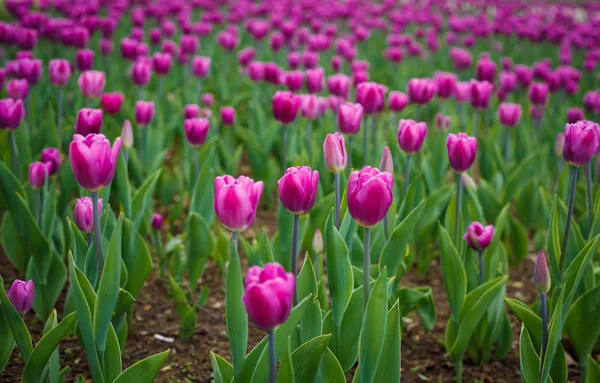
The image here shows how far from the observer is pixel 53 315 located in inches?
67.2

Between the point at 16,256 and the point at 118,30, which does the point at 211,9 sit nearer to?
the point at 118,30

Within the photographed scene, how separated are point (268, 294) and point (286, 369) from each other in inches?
12.7

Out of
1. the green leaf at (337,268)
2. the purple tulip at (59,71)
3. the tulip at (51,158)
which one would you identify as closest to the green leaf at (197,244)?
the tulip at (51,158)

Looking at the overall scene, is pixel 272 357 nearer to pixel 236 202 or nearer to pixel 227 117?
pixel 236 202

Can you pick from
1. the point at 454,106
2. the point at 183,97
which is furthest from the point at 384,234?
the point at 454,106

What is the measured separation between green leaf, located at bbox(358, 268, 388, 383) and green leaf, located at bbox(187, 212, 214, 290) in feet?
3.45

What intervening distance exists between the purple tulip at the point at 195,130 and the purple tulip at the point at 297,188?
4.21ft

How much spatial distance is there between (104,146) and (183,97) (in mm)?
3112

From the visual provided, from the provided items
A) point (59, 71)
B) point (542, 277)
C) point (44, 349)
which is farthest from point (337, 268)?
point (59, 71)

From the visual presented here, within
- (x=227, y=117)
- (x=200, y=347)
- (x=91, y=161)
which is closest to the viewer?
(x=91, y=161)

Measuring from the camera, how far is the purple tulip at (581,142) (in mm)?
2045

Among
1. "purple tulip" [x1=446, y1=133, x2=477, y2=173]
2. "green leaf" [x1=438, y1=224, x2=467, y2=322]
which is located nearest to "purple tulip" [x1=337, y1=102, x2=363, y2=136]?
"purple tulip" [x1=446, y1=133, x2=477, y2=173]

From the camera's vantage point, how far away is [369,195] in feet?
4.88

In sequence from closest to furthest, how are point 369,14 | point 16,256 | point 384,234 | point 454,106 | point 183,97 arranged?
1. point 384,234
2. point 16,256
3. point 183,97
4. point 454,106
5. point 369,14
